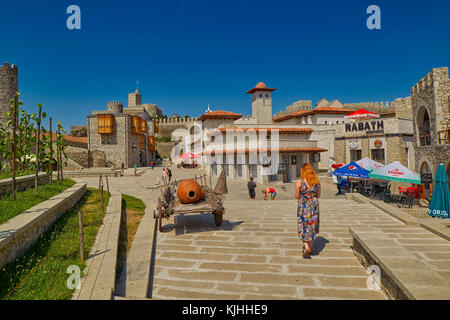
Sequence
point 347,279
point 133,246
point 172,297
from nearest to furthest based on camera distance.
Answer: point 172,297 < point 347,279 < point 133,246

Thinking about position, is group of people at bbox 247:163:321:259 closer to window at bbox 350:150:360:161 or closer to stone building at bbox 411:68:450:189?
stone building at bbox 411:68:450:189

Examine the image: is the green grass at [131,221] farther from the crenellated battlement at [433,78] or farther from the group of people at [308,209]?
the crenellated battlement at [433,78]

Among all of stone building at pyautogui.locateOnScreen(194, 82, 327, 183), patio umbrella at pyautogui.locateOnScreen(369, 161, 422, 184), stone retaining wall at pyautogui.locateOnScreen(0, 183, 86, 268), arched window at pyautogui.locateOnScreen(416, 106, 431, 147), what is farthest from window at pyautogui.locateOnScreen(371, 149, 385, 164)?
stone retaining wall at pyautogui.locateOnScreen(0, 183, 86, 268)

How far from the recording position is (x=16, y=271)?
424cm

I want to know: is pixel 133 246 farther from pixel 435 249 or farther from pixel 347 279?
pixel 435 249

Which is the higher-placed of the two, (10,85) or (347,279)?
(10,85)

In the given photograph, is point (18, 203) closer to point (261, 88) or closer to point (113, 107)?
point (261, 88)

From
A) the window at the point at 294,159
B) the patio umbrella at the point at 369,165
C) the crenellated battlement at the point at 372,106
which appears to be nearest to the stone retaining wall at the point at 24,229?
the patio umbrella at the point at 369,165

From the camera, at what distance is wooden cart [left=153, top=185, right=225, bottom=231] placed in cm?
636

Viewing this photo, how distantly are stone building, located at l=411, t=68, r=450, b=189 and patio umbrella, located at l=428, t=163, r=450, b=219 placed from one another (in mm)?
6582

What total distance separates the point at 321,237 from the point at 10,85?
29675mm
